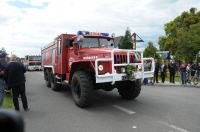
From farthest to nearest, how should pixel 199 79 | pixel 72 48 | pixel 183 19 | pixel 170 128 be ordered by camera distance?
pixel 183 19 → pixel 199 79 → pixel 72 48 → pixel 170 128

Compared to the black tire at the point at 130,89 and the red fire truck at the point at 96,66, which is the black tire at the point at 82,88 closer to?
the red fire truck at the point at 96,66

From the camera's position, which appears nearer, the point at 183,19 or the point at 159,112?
the point at 159,112

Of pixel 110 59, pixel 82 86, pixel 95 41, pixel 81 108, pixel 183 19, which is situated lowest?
pixel 81 108

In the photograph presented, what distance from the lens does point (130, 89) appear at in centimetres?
996

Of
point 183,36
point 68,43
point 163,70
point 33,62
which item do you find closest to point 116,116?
point 68,43

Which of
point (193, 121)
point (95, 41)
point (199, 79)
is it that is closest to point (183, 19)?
point (199, 79)

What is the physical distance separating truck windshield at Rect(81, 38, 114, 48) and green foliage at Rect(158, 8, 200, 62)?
27.9 m

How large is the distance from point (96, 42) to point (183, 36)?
29.8 m

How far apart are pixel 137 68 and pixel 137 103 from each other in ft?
4.11

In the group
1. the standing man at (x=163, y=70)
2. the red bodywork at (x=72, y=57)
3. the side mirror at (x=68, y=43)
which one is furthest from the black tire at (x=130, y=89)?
the standing man at (x=163, y=70)

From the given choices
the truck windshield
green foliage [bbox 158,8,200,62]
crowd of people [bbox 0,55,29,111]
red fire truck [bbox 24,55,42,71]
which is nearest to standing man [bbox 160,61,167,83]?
the truck windshield

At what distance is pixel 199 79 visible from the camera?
17578mm

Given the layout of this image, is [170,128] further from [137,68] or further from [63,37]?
[63,37]

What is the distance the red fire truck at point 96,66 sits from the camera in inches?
327
